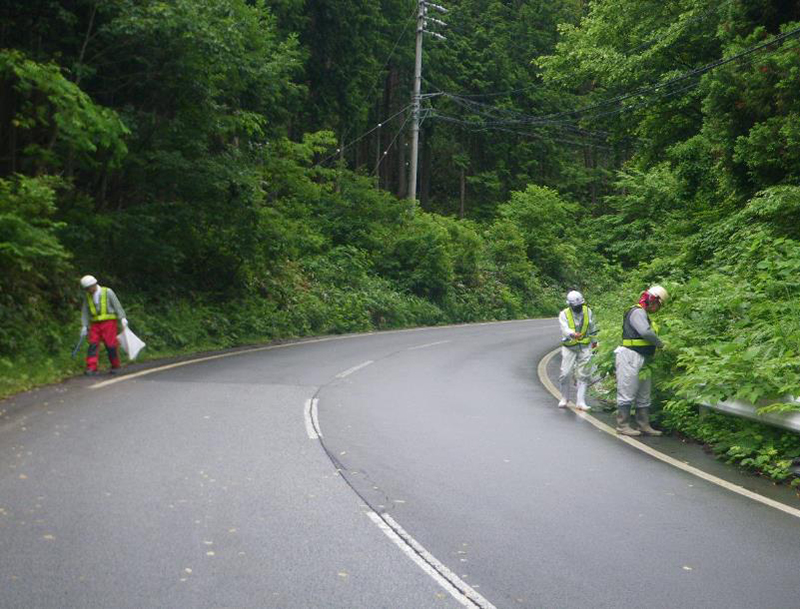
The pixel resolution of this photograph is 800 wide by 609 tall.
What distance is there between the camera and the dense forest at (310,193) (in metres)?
13.4

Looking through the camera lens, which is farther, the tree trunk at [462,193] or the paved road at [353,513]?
the tree trunk at [462,193]

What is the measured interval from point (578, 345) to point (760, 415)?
4.40m

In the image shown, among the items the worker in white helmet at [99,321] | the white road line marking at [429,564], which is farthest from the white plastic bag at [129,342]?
the white road line marking at [429,564]

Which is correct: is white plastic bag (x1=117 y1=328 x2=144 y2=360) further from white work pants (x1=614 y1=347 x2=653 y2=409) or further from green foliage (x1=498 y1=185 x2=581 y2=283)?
green foliage (x1=498 y1=185 x2=581 y2=283)

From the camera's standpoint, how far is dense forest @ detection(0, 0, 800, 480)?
43.9 ft

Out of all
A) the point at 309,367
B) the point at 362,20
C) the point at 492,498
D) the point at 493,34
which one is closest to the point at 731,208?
the point at 309,367

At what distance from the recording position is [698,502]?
25.6 ft

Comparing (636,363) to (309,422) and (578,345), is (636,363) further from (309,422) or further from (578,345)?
(309,422)

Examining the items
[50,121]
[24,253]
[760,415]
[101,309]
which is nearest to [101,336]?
[101,309]

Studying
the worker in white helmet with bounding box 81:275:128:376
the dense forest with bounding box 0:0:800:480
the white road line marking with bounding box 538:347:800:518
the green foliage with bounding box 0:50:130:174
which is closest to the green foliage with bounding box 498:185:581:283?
the dense forest with bounding box 0:0:800:480

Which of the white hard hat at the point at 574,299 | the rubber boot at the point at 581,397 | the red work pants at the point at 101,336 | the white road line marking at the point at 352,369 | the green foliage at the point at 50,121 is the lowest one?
the white road line marking at the point at 352,369

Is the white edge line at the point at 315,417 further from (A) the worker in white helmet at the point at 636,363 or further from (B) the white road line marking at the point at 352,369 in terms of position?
(A) the worker in white helmet at the point at 636,363

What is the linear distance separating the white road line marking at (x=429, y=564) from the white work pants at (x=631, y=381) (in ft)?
16.5

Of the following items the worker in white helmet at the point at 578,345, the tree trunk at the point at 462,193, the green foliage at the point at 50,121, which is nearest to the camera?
the worker in white helmet at the point at 578,345
